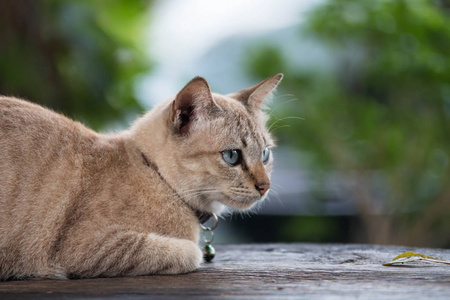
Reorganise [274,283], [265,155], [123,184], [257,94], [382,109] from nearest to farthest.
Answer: [274,283]
[123,184]
[265,155]
[257,94]
[382,109]

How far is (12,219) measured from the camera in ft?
5.33

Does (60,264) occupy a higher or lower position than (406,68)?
lower

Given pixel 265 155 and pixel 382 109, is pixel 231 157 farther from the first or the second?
pixel 382 109

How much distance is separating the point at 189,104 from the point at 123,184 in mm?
369

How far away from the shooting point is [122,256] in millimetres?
1603

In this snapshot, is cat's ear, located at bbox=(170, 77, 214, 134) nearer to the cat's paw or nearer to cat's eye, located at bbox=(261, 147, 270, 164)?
cat's eye, located at bbox=(261, 147, 270, 164)

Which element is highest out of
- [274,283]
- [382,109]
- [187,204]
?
[382,109]

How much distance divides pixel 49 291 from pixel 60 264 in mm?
227

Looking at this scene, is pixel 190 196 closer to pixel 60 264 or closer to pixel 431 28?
pixel 60 264

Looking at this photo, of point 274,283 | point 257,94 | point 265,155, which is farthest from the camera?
point 257,94

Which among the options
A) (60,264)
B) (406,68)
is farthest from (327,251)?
(406,68)

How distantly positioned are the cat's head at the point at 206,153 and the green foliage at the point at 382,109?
1.87 meters

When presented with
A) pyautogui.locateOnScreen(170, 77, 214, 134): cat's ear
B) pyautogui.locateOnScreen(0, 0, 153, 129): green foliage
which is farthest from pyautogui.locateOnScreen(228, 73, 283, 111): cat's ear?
pyautogui.locateOnScreen(0, 0, 153, 129): green foliage

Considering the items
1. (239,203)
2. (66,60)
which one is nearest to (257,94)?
(239,203)
